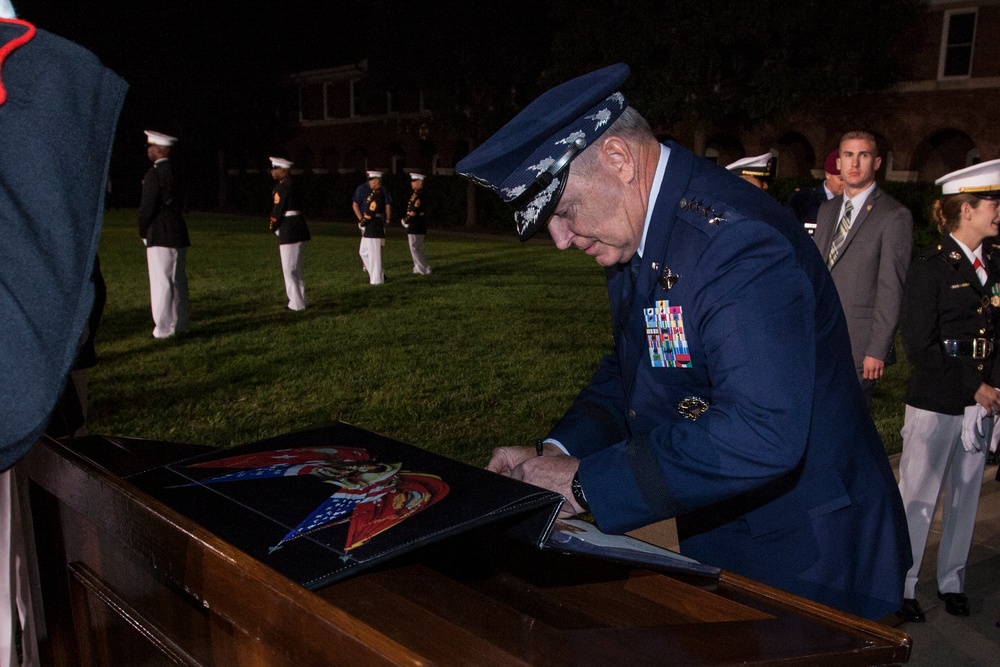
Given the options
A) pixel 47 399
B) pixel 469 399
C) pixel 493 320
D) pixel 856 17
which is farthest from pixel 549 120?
pixel 856 17

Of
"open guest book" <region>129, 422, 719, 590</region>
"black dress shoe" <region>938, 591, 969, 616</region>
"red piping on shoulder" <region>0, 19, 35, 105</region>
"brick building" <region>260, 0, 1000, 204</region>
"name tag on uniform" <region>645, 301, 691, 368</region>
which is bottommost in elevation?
"black dress shoe" <region>938, 591, 969, 616</region>

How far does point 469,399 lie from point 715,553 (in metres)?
5.38

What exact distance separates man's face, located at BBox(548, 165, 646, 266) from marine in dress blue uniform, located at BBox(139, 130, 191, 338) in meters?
8.84

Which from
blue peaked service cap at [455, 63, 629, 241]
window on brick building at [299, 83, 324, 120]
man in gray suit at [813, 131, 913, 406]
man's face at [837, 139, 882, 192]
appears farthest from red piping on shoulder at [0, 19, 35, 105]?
window on brick building at [299, 83, 324, 120]

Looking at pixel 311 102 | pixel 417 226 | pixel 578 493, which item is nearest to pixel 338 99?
pixel 311 102

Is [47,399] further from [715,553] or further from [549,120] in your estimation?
[715,553]

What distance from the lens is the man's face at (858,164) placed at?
497 centimetres

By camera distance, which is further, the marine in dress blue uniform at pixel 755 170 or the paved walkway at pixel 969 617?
the marine in dress blue uniform at pixel 755 170

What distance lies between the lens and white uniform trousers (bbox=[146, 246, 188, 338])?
979cm

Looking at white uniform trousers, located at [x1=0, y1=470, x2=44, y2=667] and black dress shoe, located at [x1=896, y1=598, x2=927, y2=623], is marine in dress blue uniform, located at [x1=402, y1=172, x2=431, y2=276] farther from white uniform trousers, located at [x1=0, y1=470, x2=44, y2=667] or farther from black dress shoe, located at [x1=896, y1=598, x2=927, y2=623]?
white uniform trousers, located at [x1=0, y1=470, x2=44, y2=667]

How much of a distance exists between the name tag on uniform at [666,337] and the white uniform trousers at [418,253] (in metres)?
14.3

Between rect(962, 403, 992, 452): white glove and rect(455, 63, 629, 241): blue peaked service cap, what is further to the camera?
rect(962, 403, 992, 452): white glove

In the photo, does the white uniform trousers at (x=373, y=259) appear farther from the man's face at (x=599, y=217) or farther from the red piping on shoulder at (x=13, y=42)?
Answer: the red piping on shoulder at (x=13, y=42)

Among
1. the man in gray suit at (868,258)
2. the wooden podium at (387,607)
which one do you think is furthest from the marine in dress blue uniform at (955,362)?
the wooden podium at (387,607)
